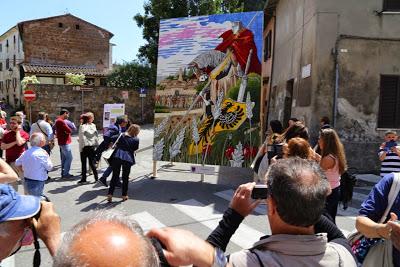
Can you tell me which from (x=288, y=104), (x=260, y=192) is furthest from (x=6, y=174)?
(x=288, y=104)

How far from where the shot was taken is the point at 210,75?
9.47 m

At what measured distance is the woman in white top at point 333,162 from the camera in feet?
15.4

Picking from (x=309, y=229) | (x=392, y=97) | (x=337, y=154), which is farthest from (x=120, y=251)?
(x=392, y=97)

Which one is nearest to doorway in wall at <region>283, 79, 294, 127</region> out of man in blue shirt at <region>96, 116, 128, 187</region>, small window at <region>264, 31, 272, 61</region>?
small window at <region>264, 31, 272, 61</region>

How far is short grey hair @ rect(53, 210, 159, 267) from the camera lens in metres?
1.00

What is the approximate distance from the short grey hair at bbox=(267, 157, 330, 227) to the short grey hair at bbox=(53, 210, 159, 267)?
84 cm

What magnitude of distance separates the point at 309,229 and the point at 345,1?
36.7 ft

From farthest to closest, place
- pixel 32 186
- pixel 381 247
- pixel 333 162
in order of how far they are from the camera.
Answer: pixel 32 186 → pixel 333 162 → pixel 381 247

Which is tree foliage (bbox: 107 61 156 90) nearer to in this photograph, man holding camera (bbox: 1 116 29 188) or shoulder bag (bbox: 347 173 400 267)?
man holding camera (bbox: 1 116 29 188)

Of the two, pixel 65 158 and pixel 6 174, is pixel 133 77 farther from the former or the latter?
pixel 6 174

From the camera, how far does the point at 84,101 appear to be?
27172 mm

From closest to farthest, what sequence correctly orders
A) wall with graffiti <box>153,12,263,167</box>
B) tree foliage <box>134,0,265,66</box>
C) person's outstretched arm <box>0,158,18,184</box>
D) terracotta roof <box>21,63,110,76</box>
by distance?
person's outstretched arm <box>0,158,18,184</box> < wall with graffiti <box>153,12,263,167</box> < tree foliage <box>134,0,265,66</box> < terracotta roof <box>21,63,110,76</box>

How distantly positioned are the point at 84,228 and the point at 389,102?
12.3 metres

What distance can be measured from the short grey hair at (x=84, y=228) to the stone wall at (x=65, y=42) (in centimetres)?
4431
